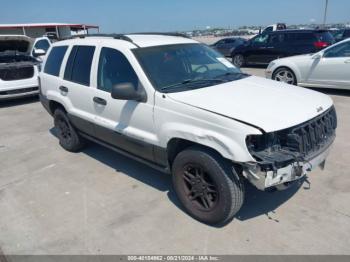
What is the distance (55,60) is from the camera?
5.30 meters

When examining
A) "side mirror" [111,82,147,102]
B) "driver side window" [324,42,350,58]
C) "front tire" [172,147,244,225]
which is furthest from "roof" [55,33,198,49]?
"driver side window" [324,42,350,58]

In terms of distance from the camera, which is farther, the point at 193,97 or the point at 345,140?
the point at 345,140

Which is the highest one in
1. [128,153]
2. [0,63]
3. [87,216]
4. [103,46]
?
[103,46]

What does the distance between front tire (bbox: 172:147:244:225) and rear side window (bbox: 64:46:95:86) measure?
78.9 inches

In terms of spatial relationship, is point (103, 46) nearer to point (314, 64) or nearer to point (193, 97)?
point (193, 97)

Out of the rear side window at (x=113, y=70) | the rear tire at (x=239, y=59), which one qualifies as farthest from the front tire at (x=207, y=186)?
the rear tire at (x=239, y=59)

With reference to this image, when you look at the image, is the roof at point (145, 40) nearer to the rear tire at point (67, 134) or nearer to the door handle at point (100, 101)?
the door handle at point (100, 101)

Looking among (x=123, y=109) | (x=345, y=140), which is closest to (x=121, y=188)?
(x=123, y=109)

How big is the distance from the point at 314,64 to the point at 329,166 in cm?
494

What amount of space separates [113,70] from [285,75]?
653cm

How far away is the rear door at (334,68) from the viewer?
7980 mm

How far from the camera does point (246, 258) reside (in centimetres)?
280

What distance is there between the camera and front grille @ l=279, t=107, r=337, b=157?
2.85 m

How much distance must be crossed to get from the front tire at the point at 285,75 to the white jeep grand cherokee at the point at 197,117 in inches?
206
